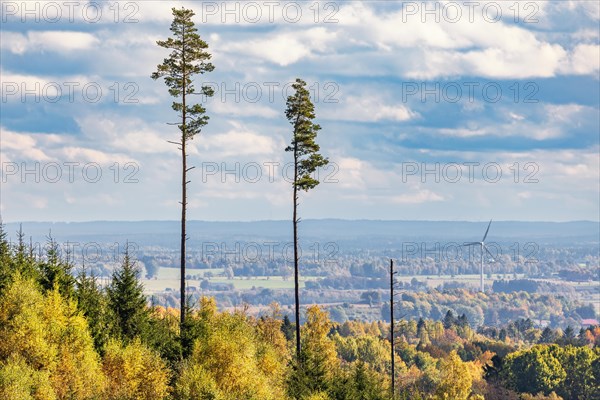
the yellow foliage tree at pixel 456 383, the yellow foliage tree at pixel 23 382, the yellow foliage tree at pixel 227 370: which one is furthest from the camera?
the yellow foliage tree at pixel 456 383

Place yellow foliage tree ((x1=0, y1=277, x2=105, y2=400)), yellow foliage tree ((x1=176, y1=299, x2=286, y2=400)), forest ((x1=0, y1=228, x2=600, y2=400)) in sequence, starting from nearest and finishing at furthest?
yellow foliage tree ((x1=0, y1=277, x2=105, y2=400)) → forest ((x1=0, y1=228, x2=600, y2=400)) → yellow foliage tree ((x1=176, y1=299, x2=286, y2=400))

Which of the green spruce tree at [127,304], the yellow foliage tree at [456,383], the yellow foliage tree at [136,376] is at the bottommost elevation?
the yellow foliage tree at [456,383]

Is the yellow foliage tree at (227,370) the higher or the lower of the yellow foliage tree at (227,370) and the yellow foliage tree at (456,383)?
the higher

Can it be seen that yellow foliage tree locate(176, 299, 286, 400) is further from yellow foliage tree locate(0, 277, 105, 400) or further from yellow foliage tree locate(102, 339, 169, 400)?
yellow foliage tree locate(0, 277, 105, 400)

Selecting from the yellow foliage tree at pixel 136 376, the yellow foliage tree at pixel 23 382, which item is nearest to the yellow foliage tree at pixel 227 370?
the yellow foliage tree at pixel 136 376

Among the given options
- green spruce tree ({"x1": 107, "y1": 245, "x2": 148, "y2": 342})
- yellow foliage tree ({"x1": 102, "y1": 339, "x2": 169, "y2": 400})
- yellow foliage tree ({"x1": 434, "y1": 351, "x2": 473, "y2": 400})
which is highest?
green spruce tree ({"x1": 107, "y1": 245, "x2": 148, "y2": 342})

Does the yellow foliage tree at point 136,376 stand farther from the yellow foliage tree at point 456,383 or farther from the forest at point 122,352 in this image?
the yellow foliage tree at point 456,383

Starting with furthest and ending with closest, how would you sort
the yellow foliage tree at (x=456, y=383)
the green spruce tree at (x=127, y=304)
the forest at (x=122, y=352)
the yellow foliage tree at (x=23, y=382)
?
1. the yellow foliage tree at (x=456, y=383)
2. the green spruce tree at (x=127, y=304)
3. the forest at (x=122, y=352)
4. the yellow foliage tree at (x=23, y=382)

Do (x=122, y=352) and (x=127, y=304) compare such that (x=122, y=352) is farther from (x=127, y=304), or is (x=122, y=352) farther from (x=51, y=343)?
(x=127, y=304)

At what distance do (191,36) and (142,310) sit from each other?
22233 millimetres

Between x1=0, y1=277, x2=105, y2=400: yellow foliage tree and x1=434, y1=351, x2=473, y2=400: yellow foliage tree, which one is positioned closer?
x1=0, y1=277, x2=105, y2=400: yellow foliage tree

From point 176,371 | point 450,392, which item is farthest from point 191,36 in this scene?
point 450,392

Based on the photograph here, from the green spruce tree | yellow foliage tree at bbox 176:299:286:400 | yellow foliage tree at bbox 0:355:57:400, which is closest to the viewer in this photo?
yellow foliage tree at bbox 0:355:57:400

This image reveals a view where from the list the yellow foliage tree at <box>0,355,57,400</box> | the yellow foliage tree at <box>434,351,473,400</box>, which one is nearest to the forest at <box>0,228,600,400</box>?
the yellow foliage tree at <box>0,355,57,400</box>
